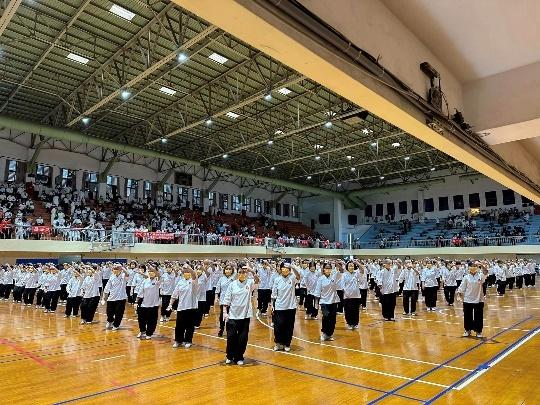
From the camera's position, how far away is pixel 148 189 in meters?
34.2

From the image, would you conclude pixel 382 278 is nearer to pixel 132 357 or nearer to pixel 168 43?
pixel 132 357

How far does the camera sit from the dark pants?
754cm

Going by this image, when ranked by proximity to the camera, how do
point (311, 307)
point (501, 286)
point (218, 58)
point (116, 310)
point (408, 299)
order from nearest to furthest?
point (116, 310) < point (311, 307) < point (408, 299) < point (218, 58) < point (501, 286)

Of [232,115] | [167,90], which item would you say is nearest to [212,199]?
[232,115]

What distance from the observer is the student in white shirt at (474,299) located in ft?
32.4

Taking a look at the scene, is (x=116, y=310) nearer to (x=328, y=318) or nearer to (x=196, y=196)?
(x=328, y=318)

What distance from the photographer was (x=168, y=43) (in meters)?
15.4

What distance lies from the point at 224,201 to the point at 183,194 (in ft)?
15.9

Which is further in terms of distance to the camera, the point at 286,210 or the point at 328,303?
the point at 286,210

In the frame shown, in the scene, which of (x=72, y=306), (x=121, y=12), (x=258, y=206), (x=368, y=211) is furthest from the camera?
(x=368, y=211)

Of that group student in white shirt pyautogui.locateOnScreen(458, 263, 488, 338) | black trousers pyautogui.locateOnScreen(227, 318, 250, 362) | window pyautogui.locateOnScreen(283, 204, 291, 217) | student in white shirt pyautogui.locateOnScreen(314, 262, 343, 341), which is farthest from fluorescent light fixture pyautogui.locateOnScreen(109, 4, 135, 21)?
window pyautogui.locateOnScreen(283, 204, 291, 217)

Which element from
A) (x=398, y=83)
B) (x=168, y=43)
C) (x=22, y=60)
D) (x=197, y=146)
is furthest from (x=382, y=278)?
(x=197, y=146)

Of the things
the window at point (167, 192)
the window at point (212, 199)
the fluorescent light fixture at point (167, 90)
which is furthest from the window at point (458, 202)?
the fluorescent light fixture at point (167, 90)

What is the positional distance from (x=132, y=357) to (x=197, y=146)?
2281cm
